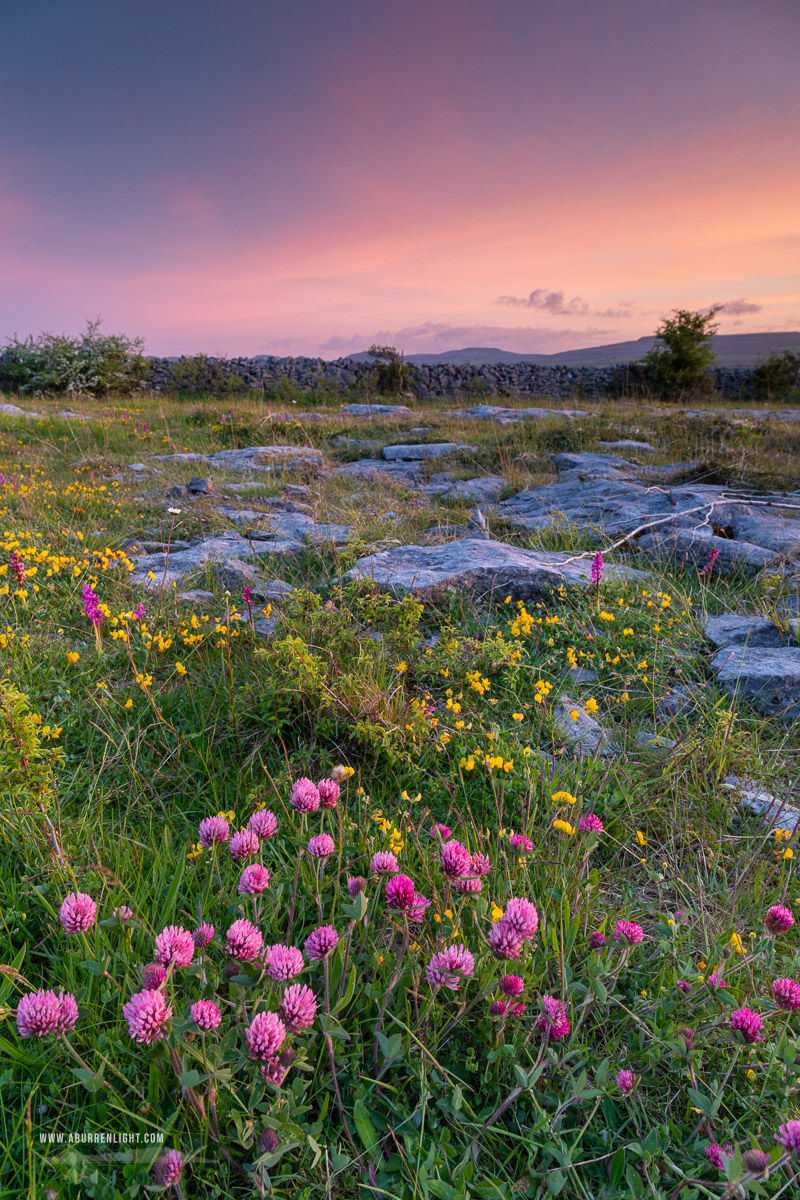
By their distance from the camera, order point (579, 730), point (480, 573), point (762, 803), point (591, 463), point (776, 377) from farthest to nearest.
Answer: point (776, 377)
point (591, 463)
point (480, 573)
point (579, 730)
point (762, 803)

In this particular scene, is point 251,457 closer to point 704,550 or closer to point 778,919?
point 704,550

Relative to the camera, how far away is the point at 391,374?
1030 inches

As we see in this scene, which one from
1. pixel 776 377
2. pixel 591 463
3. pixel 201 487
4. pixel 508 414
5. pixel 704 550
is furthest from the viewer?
pixel 776 377

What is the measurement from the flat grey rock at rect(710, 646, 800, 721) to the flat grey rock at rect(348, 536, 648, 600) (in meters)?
1.11

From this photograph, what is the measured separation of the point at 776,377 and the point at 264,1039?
121ft

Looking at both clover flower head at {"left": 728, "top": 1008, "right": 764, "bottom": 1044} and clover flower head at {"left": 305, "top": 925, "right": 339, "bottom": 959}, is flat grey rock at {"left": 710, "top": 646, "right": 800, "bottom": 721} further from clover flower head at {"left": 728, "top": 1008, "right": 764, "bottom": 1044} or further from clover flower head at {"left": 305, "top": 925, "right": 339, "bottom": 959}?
clover flower head at {"left": 305, "top": 925, "right": 339, "bottom": 959}

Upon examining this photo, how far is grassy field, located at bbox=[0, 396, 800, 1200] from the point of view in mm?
1208

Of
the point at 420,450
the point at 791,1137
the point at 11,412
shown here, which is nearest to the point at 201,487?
the point at 420,450

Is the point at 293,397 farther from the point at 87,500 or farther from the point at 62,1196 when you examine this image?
the point at 62,1196

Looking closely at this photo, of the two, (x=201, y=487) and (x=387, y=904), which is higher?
(x=201, y=487)

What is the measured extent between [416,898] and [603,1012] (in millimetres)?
724

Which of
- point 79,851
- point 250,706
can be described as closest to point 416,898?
point 79,851

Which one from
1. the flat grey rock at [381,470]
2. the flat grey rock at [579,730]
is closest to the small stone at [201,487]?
the flat grey rock at [381,470]

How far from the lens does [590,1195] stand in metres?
1.21
